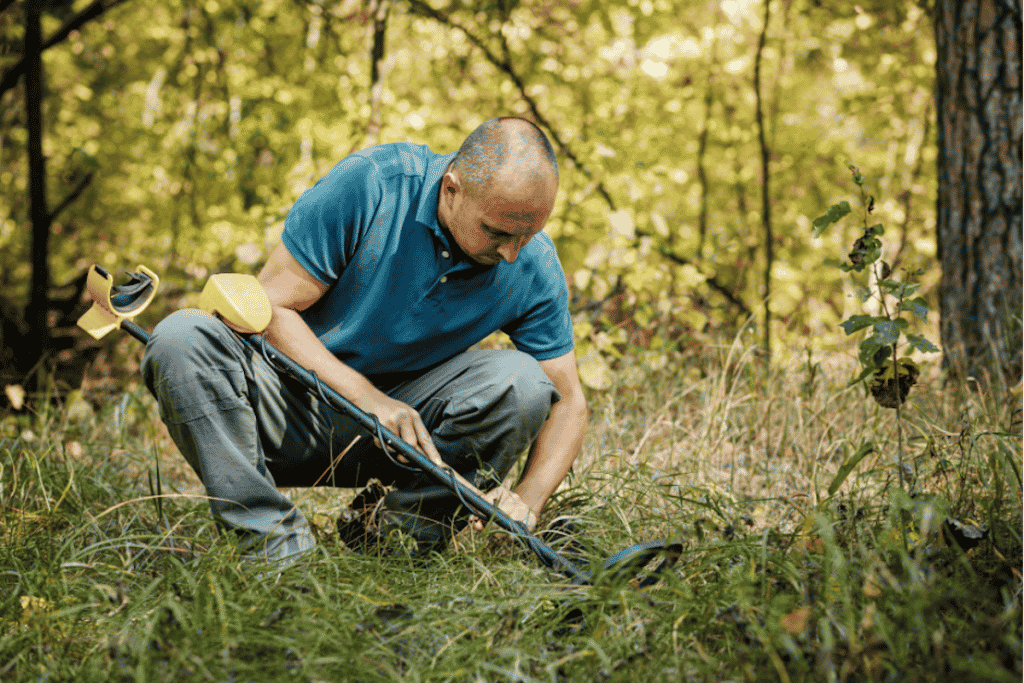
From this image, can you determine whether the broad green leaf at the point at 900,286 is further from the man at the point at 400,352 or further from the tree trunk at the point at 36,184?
the tree trunk at the point at 36,184

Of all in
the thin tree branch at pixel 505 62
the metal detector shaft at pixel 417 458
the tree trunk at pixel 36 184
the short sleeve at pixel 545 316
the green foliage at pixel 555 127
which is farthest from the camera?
the thin tree branch at pixel 505 62

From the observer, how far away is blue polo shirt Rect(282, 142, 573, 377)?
2012 mm

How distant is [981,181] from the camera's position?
3.20m

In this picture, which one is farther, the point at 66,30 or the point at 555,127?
the point at 555,127

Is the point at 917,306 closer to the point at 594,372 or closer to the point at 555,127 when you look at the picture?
the point at 594,372

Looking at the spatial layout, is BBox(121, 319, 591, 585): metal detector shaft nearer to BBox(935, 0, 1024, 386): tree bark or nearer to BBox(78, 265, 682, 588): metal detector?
BBox(78, 265, 682, 588): metal detector

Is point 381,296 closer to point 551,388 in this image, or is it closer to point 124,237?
point 551,388

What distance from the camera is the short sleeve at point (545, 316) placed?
7.14ft

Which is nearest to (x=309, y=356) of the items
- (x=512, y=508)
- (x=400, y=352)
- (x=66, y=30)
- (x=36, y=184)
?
(x=400, y=352)

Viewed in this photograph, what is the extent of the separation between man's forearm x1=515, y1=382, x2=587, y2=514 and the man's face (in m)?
0.47

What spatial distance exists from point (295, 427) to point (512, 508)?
0.63m

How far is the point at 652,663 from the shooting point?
4.46 feet

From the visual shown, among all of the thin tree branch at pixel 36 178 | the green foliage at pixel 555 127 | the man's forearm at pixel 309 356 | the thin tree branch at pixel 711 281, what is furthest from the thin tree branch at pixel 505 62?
the man's forearm at pixel 309 356

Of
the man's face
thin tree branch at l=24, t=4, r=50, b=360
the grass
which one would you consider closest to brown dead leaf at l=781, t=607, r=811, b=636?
the grass
